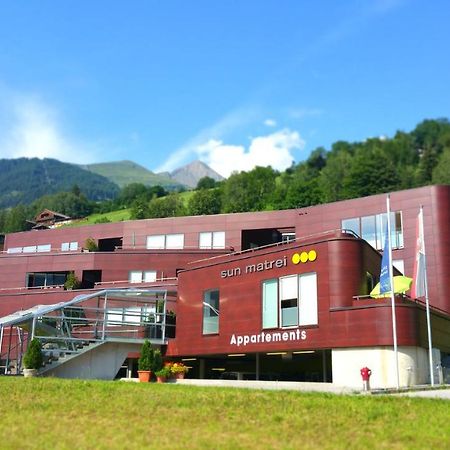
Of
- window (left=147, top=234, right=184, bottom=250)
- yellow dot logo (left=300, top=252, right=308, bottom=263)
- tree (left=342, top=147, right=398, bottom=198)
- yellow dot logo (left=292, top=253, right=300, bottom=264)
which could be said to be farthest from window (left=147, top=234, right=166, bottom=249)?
tree (left=342, top=147, right=398, bottom=198)

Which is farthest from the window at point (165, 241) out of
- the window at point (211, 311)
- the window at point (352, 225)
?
the window at point (211, 311)

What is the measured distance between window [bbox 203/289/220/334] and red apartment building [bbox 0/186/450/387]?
0.05m

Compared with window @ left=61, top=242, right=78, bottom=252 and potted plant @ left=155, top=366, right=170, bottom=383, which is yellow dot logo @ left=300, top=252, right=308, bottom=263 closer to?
potted plant @ left=155, top=366, right=170, bottom=383

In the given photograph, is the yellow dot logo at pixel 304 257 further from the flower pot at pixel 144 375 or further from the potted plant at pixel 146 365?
the flower pot at pixel 144 375

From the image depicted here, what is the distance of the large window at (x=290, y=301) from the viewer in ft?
88.5

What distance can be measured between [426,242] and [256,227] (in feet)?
48.2

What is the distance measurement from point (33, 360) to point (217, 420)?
16.5 metres

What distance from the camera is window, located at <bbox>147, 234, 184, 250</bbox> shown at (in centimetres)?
5316

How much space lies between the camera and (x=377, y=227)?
43.4 meters

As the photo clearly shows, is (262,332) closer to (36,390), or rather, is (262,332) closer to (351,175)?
(36,390)

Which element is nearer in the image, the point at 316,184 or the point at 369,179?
the point at 369,179

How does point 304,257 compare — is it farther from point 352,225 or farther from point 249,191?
point 249,191

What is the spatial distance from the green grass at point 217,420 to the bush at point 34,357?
10.5 m

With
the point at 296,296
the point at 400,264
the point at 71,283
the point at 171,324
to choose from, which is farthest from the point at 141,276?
the point at 296,296
